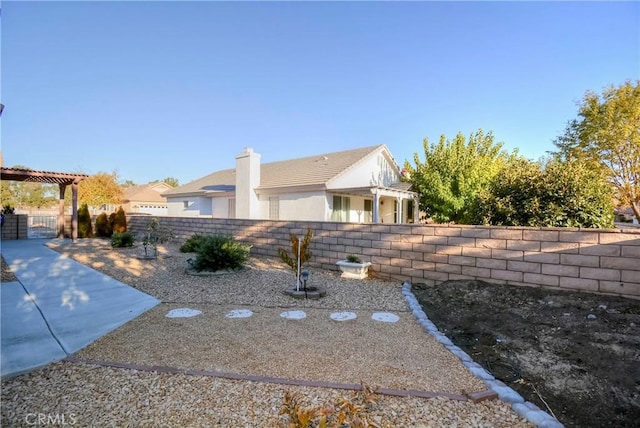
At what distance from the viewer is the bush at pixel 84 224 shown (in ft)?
56.0

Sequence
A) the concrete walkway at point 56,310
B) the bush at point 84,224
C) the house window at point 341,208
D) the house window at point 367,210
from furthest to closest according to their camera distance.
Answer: the house window at point 367,210, the bush at point 84,224, the house window at point 341,208, the concrete walkway at point 56,310

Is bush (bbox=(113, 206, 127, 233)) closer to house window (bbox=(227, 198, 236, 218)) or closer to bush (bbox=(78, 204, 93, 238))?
bush (bbox=(78, 204, 93, 238))

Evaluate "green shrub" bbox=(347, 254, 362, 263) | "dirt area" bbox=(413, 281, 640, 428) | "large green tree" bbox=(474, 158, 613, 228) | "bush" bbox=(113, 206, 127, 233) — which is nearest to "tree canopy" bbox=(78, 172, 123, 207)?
"bush" bbox=(113, 206, 127, 233)

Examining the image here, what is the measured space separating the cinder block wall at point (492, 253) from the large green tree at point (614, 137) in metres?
14.4

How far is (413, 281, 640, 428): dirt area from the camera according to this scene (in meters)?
2.92

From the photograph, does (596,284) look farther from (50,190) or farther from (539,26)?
Result: (50,190)

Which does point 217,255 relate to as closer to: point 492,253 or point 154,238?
point 154,238

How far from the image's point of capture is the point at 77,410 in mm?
2639

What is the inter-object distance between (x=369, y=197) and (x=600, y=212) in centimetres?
1242

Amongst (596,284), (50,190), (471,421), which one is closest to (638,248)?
(596,284)

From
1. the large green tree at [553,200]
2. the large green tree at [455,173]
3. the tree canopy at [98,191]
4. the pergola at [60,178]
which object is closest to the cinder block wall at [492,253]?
the large green tree at [553,200]

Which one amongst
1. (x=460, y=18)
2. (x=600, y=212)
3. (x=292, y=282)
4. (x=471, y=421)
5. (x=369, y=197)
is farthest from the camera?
(x=369, y=197)

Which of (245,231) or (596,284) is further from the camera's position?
(245,231)

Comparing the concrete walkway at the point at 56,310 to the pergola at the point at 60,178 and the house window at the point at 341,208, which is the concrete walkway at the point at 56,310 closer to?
the pergola at the point at 60,178
